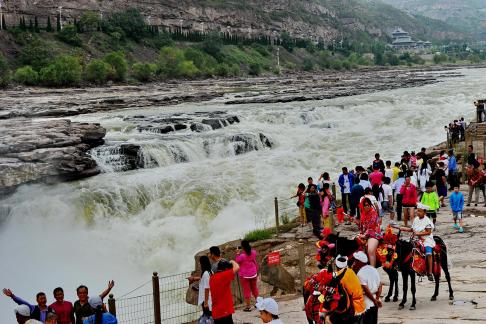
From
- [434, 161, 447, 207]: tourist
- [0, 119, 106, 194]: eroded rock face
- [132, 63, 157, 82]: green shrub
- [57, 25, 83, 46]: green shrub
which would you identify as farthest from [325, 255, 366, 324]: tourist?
[57, 25, 83, 46]: green shrub

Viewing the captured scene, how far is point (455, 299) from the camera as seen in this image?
31.3 ft

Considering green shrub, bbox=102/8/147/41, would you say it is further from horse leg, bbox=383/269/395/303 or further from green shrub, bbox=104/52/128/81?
horse leg, bbox=383/269/395/303

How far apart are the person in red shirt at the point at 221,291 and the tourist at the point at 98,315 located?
1.55 metres

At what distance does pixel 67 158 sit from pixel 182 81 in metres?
59.9

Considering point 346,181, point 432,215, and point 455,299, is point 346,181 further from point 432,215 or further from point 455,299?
point 455,299

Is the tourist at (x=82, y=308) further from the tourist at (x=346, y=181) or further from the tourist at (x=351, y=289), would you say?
the tourist at (x=346, y=181)

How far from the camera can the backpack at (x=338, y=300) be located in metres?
6.28

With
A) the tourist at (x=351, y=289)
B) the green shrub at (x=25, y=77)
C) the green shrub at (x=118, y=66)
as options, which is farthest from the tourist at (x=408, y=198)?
the green shrub at (x=118, y=66)

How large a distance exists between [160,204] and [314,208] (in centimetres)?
691

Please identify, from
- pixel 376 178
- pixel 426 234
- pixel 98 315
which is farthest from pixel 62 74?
pixel 426 234

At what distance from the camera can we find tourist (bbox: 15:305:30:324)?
8.34 metres

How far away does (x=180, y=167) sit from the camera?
25.6m

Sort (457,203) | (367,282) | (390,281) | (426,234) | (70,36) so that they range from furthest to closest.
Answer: (70,36) → (457,203) → (390,281) → (426,234) → (367,282)

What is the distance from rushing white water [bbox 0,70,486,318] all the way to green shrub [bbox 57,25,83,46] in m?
59.0
